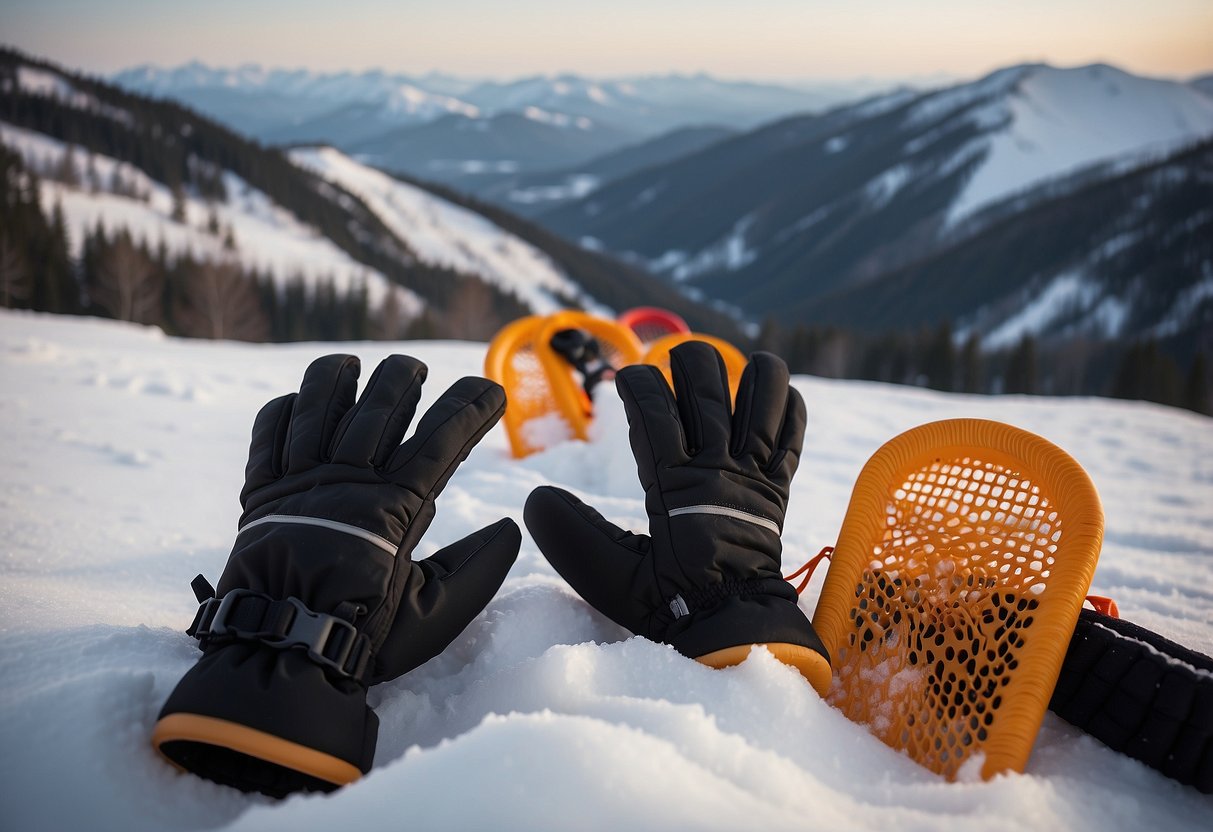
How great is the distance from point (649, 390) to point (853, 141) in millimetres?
195110

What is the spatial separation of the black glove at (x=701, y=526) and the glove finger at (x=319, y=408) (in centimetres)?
60

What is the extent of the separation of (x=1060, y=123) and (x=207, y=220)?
18325 centimetres

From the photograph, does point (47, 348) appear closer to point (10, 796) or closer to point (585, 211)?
point (10, 796)

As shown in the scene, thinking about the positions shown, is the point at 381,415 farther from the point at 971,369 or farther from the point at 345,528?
the point at 971,369

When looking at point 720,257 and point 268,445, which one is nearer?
point 268,445

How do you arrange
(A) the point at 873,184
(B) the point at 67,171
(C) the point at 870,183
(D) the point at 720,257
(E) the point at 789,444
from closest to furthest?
(E) the point at 789,444 → (B) the point at 67,171 → (A) the point at 873,184 → (C) the point at 870,183 → (D) the point at 720,257

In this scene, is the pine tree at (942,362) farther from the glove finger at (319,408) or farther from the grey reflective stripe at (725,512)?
the glove finger at (319,408)

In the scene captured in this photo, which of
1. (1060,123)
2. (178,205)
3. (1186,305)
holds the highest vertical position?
(1060,123)

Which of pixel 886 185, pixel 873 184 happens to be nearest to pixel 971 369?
pixel 886 185

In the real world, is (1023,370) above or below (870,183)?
above

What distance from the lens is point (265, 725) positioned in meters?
1.38

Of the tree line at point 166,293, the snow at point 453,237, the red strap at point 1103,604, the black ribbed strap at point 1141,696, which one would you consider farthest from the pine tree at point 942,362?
the black ribbed strap at point 1141,696

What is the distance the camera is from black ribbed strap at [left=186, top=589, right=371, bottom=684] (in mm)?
1537

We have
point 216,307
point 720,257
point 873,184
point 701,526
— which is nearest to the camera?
point 701,526
